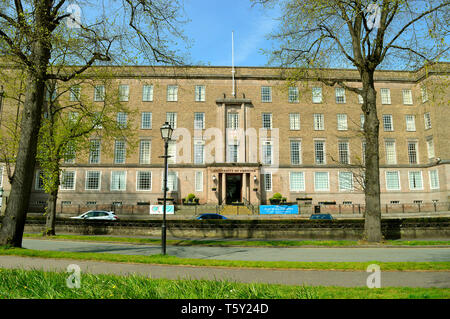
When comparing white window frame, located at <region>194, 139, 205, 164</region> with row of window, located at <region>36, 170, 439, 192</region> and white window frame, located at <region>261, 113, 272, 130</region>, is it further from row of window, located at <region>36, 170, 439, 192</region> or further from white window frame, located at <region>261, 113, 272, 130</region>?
white window frame, located at <region>261, 113, 272, 130</region>

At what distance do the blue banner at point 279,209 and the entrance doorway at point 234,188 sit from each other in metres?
8.42

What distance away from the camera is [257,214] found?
3606 centimetres

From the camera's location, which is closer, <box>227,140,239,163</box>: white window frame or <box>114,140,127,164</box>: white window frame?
<box>227,140,239,163</box>: white window frame

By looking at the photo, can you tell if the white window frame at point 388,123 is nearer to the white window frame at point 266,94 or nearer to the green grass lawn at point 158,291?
the white window frame at point 266,94

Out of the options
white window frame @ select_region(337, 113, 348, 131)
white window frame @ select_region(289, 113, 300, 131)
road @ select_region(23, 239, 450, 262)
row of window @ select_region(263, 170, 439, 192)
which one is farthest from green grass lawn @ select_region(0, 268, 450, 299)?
white window frame @ select_region(337, 113, 348, 131)

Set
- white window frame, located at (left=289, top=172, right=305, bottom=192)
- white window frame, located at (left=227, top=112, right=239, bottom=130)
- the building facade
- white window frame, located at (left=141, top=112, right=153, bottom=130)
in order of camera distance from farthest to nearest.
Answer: white window frame, located at (left=141, top=112, right=153, bottom=130)
white window frame, located at (left=227, top=112, right=239, bottom=130)
white window frame, located at (left=289, top=172, right=305, bottom=192)
the building facade

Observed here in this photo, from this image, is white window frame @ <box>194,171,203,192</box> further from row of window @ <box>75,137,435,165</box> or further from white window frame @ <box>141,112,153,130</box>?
white window frame @ <box>141,112,153,130</box>

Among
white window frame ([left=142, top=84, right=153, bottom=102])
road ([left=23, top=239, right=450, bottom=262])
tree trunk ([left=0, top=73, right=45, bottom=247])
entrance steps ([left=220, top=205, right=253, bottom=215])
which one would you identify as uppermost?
white window frame ([left=142, top=84, right=153, bottom=102])

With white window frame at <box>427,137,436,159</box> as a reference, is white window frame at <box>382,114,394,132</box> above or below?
above

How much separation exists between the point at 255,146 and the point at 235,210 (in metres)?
10.6

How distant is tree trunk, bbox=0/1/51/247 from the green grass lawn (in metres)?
7.14

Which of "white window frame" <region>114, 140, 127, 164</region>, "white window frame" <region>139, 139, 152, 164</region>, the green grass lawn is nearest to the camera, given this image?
the green grass lawn

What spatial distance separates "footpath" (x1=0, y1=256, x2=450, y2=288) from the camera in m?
7.58

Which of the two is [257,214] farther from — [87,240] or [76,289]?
[76,289]
